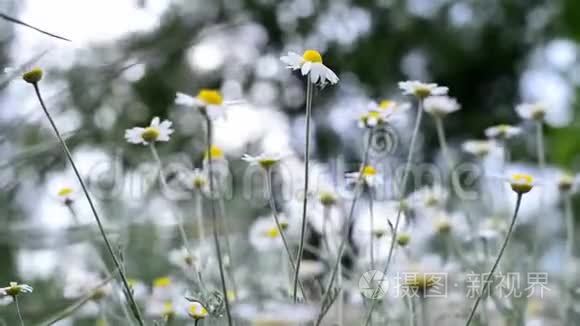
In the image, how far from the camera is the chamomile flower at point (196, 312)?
37 cm

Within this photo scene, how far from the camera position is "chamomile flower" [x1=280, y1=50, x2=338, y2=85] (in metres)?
0.33

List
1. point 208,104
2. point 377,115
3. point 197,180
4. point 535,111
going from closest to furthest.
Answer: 1. point 208,104
2. point 377,115
3. point 197,180
4. point 535,111

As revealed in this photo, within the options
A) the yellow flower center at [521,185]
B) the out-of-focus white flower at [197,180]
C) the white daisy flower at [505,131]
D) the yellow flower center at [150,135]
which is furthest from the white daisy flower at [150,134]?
the white daisy flower at [505,131]

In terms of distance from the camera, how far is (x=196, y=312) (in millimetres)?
376

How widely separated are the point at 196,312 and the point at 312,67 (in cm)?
→ 17

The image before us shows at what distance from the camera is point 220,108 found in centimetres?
30

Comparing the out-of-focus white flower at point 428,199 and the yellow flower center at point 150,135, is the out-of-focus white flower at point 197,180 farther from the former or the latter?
the out-of-focus white flower at point 428,199

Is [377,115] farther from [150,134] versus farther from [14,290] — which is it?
[14,290]

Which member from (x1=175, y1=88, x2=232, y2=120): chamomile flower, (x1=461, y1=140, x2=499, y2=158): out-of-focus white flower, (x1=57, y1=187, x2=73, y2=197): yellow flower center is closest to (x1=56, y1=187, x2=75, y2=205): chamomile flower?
(x1=57, y1=187, x2=73, y2=197): yellow flower center

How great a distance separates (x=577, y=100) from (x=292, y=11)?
105cm

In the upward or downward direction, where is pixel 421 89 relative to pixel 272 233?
upward

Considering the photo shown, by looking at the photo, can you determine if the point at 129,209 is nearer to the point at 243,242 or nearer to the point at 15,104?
the point at 243,242

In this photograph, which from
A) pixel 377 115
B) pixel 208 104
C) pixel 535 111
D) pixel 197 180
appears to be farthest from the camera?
pixel 535 111

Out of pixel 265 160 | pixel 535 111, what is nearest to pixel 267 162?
pixel 265 160
